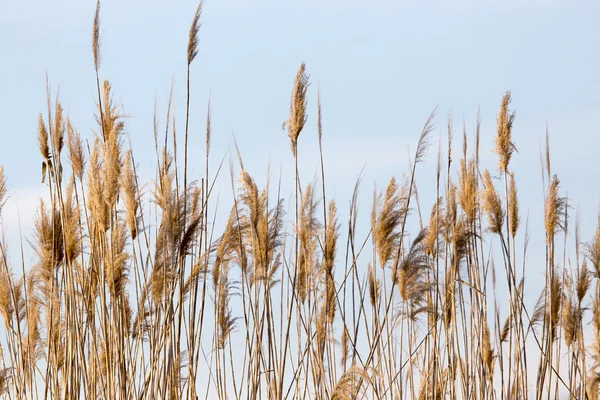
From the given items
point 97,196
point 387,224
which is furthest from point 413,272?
point 97,196

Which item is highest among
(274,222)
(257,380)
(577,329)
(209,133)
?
(209,133)

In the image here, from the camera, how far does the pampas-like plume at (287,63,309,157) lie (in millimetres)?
3734

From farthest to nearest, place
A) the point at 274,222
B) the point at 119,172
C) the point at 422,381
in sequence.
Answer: the point at 422,381 → the point at 274,222 → the point at 119,172

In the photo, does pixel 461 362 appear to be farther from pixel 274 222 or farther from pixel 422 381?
pixel 274 222

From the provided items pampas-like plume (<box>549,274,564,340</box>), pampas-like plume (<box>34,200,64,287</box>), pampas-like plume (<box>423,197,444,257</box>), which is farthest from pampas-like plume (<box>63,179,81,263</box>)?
pampas-like plume (<box>549,274,564,340</box>)

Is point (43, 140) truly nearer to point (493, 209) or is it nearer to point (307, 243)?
point (307, 243)

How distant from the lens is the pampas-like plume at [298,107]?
12.3ft

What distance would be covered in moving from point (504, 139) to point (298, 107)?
1299 mm

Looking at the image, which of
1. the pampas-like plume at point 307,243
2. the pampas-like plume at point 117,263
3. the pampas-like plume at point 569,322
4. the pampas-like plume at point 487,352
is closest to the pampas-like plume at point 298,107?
the pampas-like plume at point 307,243

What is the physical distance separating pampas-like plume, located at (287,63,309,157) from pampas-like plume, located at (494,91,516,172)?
1.24m

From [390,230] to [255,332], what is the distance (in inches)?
32.9

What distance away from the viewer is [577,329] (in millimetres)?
4484

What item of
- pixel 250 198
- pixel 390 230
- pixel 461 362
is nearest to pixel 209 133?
pixel 250 198

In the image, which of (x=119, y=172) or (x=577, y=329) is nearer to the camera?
(x=119, y=172)
